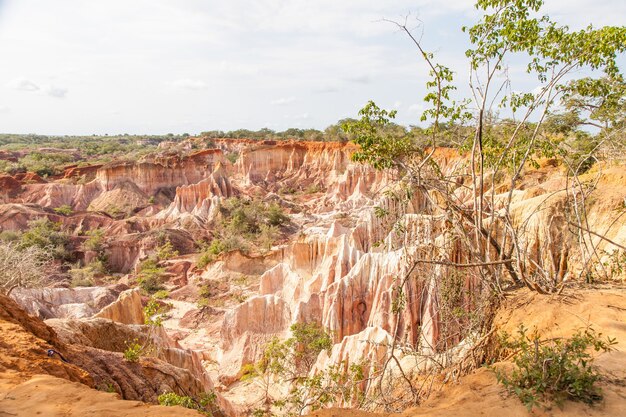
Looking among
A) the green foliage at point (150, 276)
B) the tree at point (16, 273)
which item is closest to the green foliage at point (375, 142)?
the tree at point (16, 273)

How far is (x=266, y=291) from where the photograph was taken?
13953 mm

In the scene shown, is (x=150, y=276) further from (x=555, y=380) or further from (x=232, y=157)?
(x=232, y=157)

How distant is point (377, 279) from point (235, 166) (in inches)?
1293

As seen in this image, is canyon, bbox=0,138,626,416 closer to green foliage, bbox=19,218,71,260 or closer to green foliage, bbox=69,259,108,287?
green foliage, bbox=69,259,108,287

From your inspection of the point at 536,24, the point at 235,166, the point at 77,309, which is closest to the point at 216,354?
the point at 77,309

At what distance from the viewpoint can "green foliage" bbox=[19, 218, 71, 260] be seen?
21.9 m

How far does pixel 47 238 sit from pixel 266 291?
51.8 ft

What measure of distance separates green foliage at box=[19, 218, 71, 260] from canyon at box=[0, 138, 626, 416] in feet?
3.05

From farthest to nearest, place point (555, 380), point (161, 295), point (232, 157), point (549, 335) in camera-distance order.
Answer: point (232, 157), point (161, 295), point (549, 335), point (555, 380)

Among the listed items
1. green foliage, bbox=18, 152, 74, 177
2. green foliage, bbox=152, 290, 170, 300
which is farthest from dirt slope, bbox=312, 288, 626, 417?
green foliage, bbox=18, 152, 74, 177

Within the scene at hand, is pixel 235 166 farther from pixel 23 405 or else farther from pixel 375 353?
pixel 23 405

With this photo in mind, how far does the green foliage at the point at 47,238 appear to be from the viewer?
21.9 meters

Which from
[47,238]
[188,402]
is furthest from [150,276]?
[188,402]

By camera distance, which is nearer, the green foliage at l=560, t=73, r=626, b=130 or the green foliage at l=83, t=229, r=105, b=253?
the green foliage at l=560, t=73, r=626, b=130
